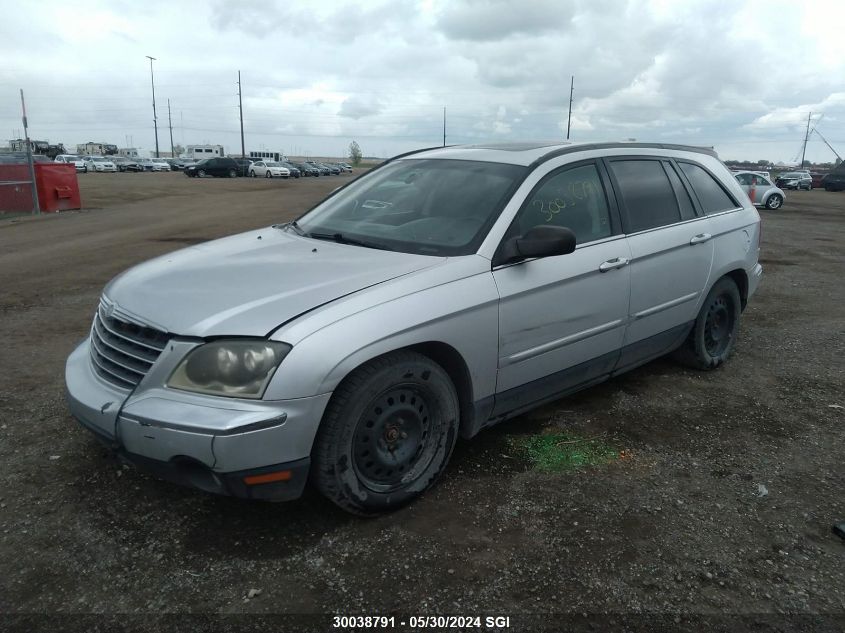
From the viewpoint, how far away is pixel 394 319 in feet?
9.55

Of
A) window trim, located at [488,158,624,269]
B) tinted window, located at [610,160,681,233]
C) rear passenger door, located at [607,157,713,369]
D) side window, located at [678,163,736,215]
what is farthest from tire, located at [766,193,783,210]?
window trim, located at [488,158,624,269]

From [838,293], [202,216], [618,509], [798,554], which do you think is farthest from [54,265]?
[838,293]

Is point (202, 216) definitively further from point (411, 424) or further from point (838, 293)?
point (411, 424)

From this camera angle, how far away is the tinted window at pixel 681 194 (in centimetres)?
476

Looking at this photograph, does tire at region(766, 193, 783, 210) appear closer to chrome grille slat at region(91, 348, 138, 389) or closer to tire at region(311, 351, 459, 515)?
tire at region(311, 351, 459, 515)

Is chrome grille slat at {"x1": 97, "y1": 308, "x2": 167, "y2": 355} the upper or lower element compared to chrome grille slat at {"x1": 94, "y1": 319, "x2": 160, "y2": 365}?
upper

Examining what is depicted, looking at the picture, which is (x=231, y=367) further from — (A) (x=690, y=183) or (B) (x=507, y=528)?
(A) (x=690, y=183)

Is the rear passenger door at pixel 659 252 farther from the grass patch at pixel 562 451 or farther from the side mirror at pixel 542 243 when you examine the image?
the side mirror at pixel 542 243

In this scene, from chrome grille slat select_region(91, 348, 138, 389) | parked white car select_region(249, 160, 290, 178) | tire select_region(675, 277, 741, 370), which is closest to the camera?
chrome grille slat select_region(91, 348, 138, 389)

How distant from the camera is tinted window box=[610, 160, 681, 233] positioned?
429 centimetres

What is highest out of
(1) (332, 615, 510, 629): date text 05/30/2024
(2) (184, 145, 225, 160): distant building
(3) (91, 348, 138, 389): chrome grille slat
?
(2) (184, 145, 225, 160): distant building

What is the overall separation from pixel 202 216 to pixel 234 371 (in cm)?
1519

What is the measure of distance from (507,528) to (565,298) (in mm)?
1293

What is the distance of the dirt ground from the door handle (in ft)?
3.25
